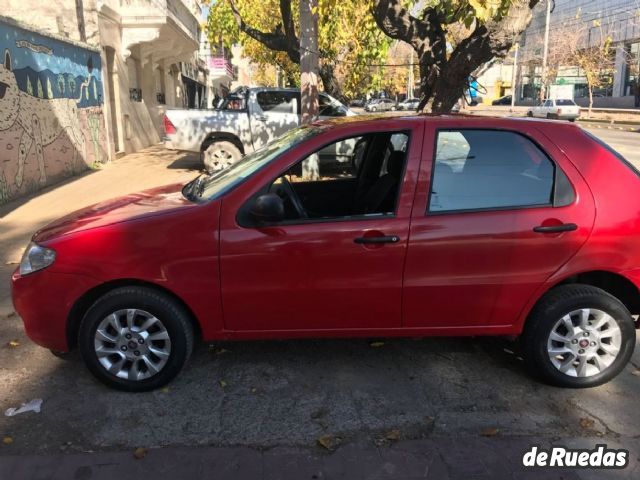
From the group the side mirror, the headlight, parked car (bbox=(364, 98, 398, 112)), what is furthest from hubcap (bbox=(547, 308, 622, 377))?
parked car (bbox=(364, 98, 398, 112))

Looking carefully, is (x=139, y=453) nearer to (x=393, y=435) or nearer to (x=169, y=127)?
(x=393, y=435)

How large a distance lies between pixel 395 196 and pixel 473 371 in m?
1.38

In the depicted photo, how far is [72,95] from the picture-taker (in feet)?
40.0

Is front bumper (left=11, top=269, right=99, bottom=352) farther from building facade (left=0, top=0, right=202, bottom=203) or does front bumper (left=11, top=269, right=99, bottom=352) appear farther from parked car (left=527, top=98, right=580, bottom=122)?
parked car (left=527, top=98, right=580, bottom=122)

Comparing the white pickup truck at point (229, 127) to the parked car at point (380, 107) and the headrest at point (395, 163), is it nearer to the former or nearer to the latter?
the headrest at point (395, 163)

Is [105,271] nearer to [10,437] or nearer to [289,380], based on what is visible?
[10,437]

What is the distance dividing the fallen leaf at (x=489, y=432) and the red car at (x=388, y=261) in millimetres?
633

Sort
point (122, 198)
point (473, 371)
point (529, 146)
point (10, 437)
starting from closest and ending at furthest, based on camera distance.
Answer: point (10, 437), point (529, 146), point (473, 371), point (122, 198)

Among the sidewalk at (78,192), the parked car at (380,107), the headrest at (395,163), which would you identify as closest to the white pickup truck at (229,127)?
the sidewalk at (78,192)

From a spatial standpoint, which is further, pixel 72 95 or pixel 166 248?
pixel 72 95

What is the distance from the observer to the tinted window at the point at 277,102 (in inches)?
490

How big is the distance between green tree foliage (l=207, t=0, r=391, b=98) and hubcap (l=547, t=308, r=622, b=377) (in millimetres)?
10245

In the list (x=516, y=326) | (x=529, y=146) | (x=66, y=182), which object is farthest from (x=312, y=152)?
(x=66, y=182)

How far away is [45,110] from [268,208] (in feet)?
30.7
